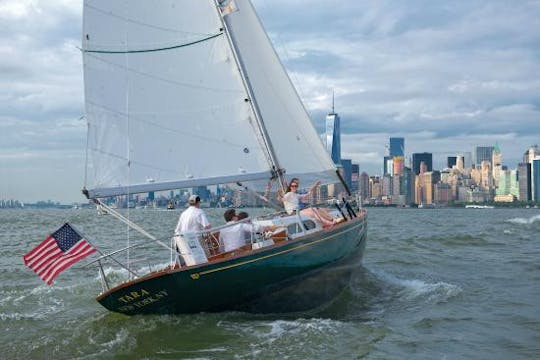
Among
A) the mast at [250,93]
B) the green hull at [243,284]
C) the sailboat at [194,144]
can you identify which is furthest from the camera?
the mast at [250,93]

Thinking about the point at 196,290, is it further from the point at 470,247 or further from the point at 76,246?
the point at 470,247

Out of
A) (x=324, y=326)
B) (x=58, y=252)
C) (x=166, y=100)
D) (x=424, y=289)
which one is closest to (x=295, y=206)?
(x=324, y=326)

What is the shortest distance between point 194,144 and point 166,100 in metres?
1.00

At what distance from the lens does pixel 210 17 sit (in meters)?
12.9

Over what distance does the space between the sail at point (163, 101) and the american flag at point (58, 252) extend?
1421mm

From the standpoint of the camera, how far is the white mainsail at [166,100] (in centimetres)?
1183

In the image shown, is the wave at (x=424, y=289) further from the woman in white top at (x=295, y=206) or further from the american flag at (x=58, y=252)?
the american flag at (x=58, y=252)

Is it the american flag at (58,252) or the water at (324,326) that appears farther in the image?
the american flag at (58,252)

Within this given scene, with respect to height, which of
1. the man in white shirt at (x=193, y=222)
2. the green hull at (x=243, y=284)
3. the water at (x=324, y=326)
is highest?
the man in white shirt at (x=193, y=222)

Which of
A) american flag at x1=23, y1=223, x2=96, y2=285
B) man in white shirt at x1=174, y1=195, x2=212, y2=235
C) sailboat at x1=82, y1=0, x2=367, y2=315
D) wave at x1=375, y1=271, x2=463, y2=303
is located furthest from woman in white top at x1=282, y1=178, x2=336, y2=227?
american flag at x1=23, y1=223, x2=96, y2=285

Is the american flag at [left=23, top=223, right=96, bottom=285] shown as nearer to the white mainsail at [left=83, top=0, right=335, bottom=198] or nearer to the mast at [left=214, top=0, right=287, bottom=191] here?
the white mainsail at [left=83, top=0, right=335, bottom=198]

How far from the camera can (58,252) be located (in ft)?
33.3

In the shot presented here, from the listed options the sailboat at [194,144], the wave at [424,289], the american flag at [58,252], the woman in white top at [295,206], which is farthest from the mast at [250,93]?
the wave at [424,289]

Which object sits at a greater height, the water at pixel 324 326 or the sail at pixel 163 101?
the sail at pixel 163 101
